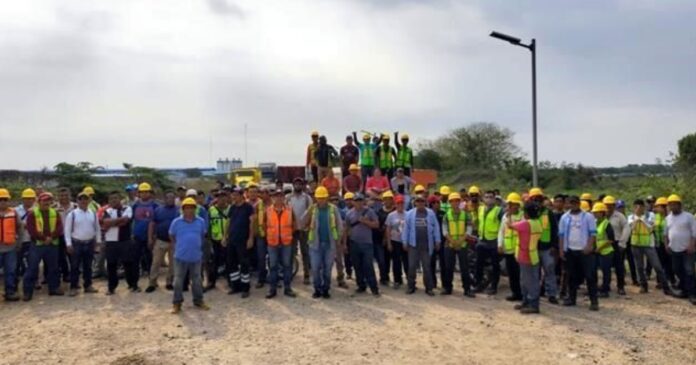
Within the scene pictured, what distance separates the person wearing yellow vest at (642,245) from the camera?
11.9m

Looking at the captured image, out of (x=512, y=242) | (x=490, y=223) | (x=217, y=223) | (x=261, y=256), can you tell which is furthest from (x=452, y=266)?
(x=217, y=223)

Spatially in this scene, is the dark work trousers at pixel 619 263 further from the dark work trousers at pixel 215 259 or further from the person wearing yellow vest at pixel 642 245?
the dark work trousers at pixel 215 259

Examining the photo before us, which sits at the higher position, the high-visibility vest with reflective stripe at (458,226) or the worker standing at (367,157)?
the worker standing at (367,157)

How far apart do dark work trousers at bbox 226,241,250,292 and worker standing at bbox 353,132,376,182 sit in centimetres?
597

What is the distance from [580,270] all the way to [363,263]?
379 centimetres

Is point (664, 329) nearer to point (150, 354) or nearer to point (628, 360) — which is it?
point (628, 360)

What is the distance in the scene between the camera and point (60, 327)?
9.04m

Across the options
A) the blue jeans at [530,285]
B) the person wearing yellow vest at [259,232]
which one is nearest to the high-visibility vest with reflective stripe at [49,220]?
the person wearing yellow vest at [259,232]

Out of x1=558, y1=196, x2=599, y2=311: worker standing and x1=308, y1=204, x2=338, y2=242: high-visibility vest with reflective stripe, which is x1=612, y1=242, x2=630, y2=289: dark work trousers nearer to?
x1=558, y1=196, x2=599, y2=311: worker standing

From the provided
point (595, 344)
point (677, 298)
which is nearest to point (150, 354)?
point (595, 344)

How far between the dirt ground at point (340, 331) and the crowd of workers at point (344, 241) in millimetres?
457

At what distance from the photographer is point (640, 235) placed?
12.1 metres

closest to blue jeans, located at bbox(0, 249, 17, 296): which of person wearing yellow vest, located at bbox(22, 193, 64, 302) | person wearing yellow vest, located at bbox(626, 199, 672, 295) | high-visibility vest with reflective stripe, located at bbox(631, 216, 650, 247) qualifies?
person wearing yellow vest, located at bbox(22, 193, 64, 302)

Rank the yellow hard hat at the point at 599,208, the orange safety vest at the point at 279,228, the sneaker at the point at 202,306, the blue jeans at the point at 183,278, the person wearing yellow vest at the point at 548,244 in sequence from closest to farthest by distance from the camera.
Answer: the blue jeans at the point at 183,278 → the sneaker at the point at 202,306 → the person wearing yellow vest at the point at 548,244 → the orange safety vest at the point at 279,228 → the yellow hard hat at the point at 599,208
